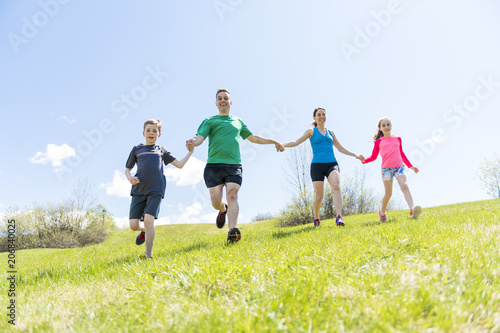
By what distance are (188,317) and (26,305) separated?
1.81 metres

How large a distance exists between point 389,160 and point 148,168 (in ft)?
17.9

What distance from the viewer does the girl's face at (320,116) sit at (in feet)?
22.6

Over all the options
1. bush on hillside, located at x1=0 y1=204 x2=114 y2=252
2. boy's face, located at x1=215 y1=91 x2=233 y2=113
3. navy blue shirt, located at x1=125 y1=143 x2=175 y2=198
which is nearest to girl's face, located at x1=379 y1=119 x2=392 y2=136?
boy's face, located at x1=215 y1=91 x2=233 y2=113

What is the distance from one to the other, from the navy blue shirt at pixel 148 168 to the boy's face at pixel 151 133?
11 centimetres

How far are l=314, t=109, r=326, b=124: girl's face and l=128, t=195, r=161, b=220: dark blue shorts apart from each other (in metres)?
4.00

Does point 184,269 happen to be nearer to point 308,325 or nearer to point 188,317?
point 188,317

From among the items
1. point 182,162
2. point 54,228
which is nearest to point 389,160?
point 182,162

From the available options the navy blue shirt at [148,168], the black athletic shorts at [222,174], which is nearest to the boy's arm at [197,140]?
the black athletic shorts at [222,174]

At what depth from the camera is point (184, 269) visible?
272 centimetres

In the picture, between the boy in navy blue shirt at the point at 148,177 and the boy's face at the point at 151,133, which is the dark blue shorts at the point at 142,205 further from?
the boy's face at the point at 151,133

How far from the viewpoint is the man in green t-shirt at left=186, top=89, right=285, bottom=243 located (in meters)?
5.04

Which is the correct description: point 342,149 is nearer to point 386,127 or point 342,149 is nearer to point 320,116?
point 320,116

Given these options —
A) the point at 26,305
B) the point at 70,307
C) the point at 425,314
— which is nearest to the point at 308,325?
the point at 425,314

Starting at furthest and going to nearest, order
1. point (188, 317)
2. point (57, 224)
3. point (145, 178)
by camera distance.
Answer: point (57, 224) → point (145, 178) → point (188, 317)
